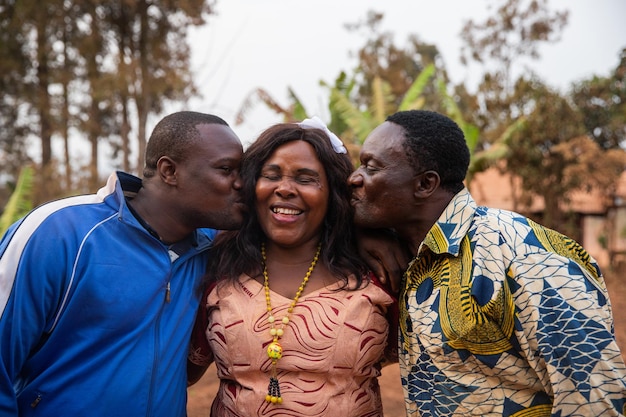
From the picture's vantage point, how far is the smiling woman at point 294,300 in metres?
2.45

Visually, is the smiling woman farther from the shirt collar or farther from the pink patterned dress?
the shirt collar

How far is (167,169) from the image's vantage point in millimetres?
2662

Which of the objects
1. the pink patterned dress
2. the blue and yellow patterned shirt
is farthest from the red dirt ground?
the blue and yellow patterned shirt

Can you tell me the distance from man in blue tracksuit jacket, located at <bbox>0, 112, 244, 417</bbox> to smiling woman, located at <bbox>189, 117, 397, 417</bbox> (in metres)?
0.22

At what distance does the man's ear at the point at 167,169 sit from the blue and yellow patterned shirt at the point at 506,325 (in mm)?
1205

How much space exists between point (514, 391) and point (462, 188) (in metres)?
0.85

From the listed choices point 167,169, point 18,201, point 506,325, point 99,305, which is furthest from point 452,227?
point 18,201

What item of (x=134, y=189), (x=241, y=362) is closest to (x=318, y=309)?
(x=241, y=362)

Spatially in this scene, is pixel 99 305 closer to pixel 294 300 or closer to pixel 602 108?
pixel 294 300

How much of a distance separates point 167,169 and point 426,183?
1.20 meters

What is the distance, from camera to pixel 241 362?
2.50 m

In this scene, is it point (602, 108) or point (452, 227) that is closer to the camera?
point (452, 227)

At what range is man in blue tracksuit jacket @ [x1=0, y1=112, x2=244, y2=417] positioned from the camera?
2146 millimetres

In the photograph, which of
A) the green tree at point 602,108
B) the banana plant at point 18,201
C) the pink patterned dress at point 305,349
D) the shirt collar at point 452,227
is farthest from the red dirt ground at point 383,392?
the green tree at point 602,108
